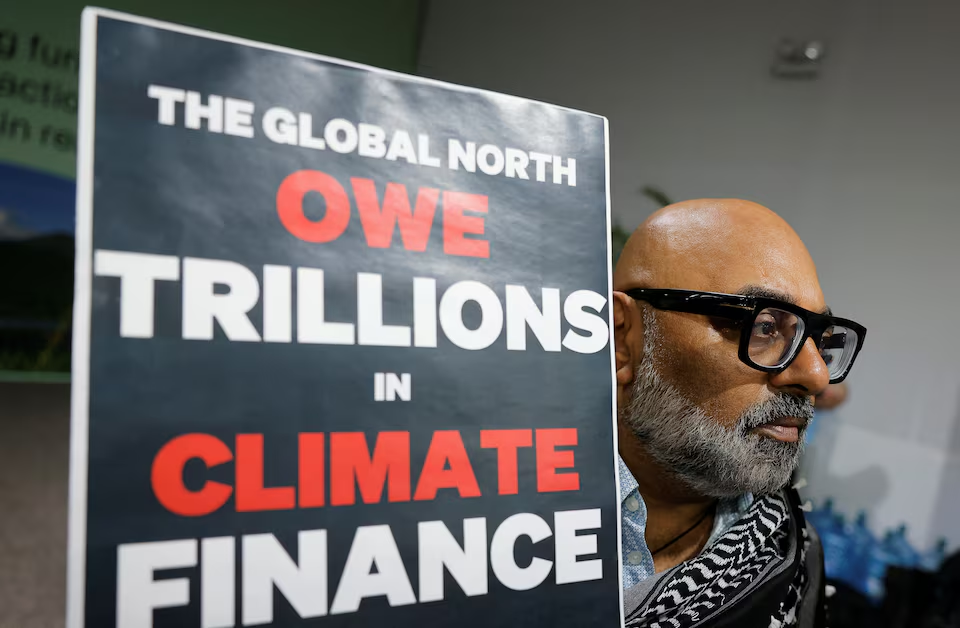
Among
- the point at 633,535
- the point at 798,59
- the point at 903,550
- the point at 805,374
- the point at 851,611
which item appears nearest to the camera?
the point at 805,374

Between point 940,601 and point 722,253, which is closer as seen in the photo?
point 722,253

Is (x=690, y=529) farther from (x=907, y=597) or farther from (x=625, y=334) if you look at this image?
(x=907, y=597)

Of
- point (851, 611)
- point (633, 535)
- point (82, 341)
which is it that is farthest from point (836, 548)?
point (82, 341)

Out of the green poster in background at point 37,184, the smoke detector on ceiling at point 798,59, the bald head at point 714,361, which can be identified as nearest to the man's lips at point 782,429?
the bald head at point 714,361

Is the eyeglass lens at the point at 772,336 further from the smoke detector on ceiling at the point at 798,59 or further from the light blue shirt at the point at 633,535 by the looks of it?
the smoke detector on ceiling at the point at 798,59

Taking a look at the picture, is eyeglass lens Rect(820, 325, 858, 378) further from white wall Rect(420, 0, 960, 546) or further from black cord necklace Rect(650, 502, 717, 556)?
white wall Rect(420, 0, 960, 546)

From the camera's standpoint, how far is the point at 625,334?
51.2 inches

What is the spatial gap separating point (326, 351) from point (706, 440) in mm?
735

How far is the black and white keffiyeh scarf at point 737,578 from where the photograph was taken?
110 centimetres

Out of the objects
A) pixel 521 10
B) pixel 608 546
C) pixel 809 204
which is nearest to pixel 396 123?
pixel 608 546

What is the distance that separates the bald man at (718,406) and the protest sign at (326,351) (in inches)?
14.1

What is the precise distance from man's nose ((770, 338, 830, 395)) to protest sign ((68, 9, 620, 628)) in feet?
1.40

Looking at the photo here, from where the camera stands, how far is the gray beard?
1157mm

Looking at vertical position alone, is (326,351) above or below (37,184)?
below
